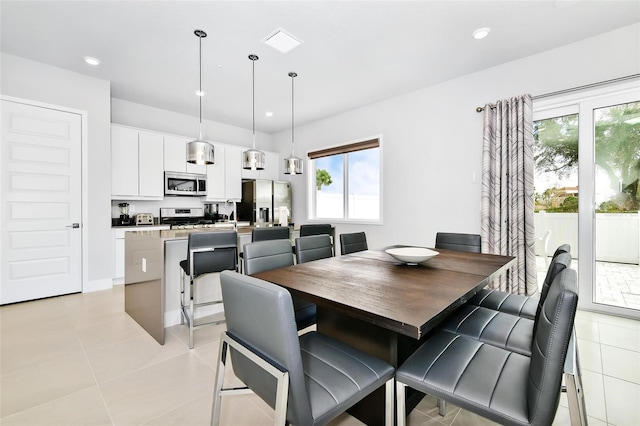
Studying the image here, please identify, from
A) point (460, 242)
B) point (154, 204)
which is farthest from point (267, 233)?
point (154, 204)

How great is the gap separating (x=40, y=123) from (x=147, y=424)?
12.5 feet

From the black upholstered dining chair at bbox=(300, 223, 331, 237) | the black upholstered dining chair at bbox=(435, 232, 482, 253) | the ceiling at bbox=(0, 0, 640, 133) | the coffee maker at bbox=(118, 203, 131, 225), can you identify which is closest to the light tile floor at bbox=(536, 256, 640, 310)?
the black upholstered dining chair at bbox=(435, 232, 482, 253)

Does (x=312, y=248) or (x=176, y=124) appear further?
(x=176, y=124)

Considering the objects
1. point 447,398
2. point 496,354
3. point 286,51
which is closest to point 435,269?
point 496,354

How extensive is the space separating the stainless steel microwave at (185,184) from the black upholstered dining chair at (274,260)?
3.47 m

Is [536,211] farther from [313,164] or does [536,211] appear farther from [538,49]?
[313,164]

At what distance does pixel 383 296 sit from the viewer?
1.15m

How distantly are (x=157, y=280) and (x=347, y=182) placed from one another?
11.4 ft

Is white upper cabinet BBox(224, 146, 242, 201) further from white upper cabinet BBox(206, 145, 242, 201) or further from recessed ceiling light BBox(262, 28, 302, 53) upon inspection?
recessed ceiling light BBox(262, 28, 302, 53)

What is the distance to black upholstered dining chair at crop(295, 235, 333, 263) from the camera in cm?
222

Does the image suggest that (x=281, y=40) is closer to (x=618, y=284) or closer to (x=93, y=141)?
(x=93, y=141)

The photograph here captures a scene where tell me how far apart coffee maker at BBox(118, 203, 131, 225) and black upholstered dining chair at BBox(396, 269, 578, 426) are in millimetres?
4620

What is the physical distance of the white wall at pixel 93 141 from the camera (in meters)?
3.41

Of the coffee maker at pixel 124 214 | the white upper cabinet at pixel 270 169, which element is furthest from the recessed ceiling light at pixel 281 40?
the coffee maker at pixel 124 214
